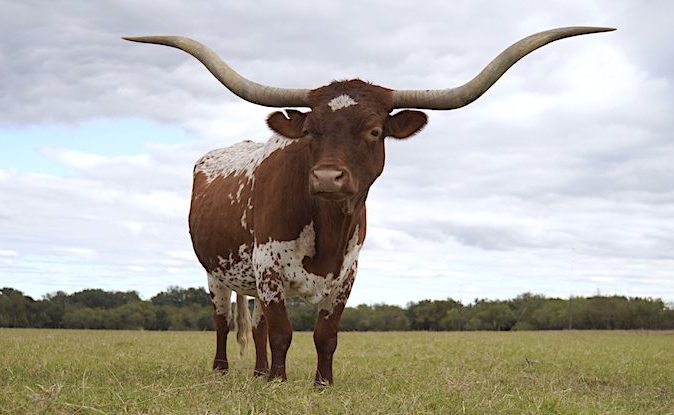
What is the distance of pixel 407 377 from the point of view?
8.61 m

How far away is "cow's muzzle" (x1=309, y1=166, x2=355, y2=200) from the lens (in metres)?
5.84

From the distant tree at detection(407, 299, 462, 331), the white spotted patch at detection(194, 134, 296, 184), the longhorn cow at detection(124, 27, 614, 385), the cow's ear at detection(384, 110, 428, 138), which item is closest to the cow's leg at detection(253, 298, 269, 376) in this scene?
the longhorn cow at detection(124, 27, 614, 385)

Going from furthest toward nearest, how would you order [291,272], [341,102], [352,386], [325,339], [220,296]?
[220,296] → [325,339] → [352,386] → [291,272] → [341,102]

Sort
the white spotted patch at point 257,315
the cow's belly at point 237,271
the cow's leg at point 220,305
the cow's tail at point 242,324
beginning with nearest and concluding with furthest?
the cow's belly at point 237,271 < the white spotted patch at point 257,315 < the cow's leg at point 220,305 < the cow's tail at point 242,324

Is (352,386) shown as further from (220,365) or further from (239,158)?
(239,158)

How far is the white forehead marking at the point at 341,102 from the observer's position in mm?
6469

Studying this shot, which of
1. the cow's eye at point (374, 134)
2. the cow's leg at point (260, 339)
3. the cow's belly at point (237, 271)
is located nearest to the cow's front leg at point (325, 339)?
the cow's belly at point (237, 271)

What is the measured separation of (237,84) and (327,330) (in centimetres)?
258

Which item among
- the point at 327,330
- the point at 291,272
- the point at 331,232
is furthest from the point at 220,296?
the point at 331,232

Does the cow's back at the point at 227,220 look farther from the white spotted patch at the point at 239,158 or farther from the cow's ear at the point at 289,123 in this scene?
the cow's ear at the point at 289,123

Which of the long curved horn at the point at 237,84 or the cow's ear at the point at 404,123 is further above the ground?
the long curved horn at the point at 237,84

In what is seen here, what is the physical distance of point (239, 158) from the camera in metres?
9.80

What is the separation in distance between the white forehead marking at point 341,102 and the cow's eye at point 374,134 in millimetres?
285

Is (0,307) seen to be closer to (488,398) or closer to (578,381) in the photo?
(578,381)
